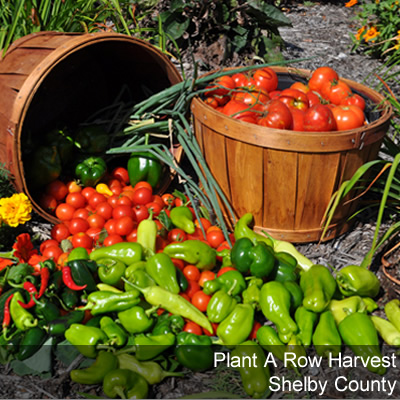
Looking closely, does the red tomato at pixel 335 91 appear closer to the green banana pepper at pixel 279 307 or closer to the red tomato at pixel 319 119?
the red tomato at pixel 319 119

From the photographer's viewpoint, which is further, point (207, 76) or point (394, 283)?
point (207, 76)

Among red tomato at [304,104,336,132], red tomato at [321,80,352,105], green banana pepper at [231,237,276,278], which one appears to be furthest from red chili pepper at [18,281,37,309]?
red tomato at [321,80,352,105]

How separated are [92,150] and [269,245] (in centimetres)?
144

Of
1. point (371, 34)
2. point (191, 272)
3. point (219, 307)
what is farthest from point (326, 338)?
point (371, 34)

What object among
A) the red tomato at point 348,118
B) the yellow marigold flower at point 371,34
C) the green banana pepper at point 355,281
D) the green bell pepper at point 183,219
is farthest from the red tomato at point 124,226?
the yellow marigold flower at point 371,34

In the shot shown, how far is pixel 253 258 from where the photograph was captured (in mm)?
2568

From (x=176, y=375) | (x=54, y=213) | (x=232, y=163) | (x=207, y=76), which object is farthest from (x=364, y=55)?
(x=176, y=375)

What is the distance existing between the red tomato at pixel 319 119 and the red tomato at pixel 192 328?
123 centimetres

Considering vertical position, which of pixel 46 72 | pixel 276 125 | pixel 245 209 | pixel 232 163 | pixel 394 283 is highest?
pixel 46 72

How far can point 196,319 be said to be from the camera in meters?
2.43

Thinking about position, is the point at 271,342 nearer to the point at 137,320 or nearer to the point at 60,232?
the point at 137,320

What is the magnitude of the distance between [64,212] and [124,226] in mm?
510

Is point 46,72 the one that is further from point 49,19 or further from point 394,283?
point 394,283

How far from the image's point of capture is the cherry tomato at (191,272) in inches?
107
